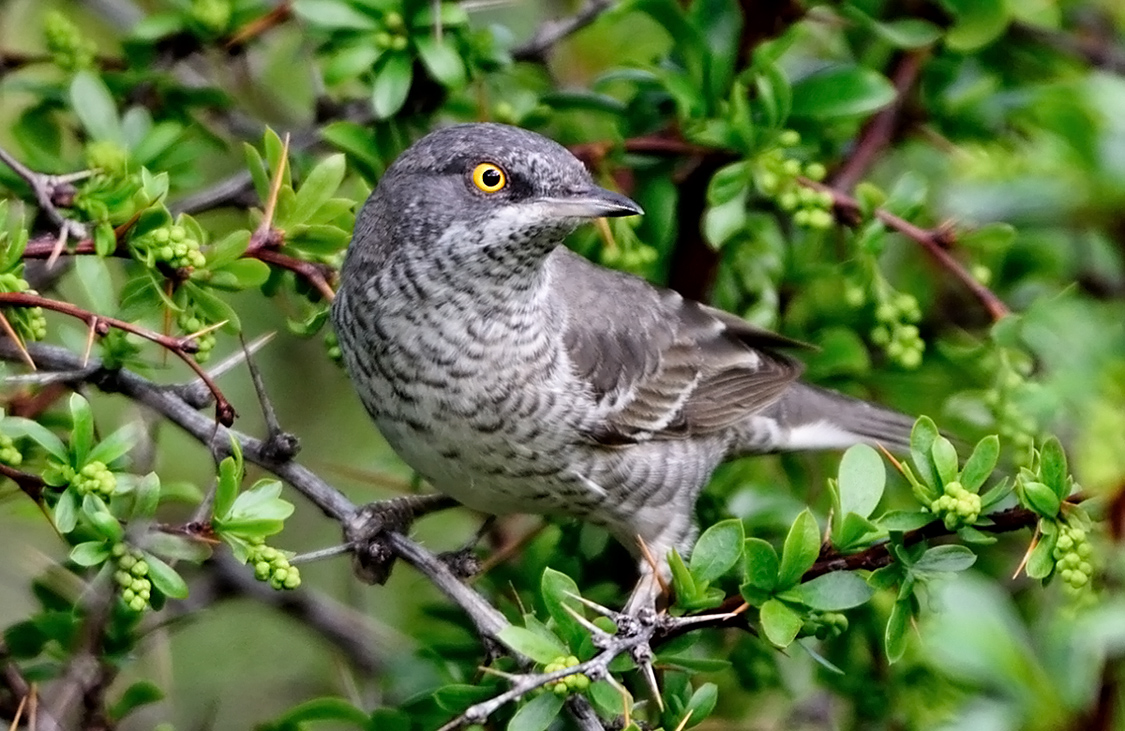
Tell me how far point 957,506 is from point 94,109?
2.29 meters

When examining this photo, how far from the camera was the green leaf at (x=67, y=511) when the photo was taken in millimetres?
2460

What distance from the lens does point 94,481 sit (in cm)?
249

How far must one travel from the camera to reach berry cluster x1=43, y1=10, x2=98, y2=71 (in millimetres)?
3602

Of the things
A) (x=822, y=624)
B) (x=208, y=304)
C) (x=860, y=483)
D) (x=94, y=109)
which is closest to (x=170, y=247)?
(x=208, y=304)

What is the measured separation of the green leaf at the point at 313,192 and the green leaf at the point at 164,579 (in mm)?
918

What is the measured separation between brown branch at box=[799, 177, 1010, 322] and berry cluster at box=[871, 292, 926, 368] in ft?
0.48

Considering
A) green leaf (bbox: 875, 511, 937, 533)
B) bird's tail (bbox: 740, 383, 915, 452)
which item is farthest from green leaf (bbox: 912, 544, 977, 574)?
bird's tail (bbox: 740, 383, 915, 452)

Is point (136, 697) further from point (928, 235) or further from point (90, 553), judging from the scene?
point (928, 235)

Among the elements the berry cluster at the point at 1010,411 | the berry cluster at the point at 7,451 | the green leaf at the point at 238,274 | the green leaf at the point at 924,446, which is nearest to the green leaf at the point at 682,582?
the green leaf at the point at 924,446

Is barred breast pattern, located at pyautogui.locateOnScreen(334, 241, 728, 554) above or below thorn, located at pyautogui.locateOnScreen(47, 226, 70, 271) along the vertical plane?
below

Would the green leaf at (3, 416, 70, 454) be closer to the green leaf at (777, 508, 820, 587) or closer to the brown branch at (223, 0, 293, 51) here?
the green leaf at (777, 508, 820, 587)

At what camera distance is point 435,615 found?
373 centimetres

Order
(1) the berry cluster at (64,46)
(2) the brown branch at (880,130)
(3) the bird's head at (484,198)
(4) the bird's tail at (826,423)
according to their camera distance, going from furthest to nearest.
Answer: (4) the bird's tail at (826,423), (2) the brown branch at (880,130), (1) the berry cluster at (64,46), (3) the bird's head at (484,198)

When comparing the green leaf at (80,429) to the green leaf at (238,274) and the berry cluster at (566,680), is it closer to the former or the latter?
the green leaf at (238,274)
